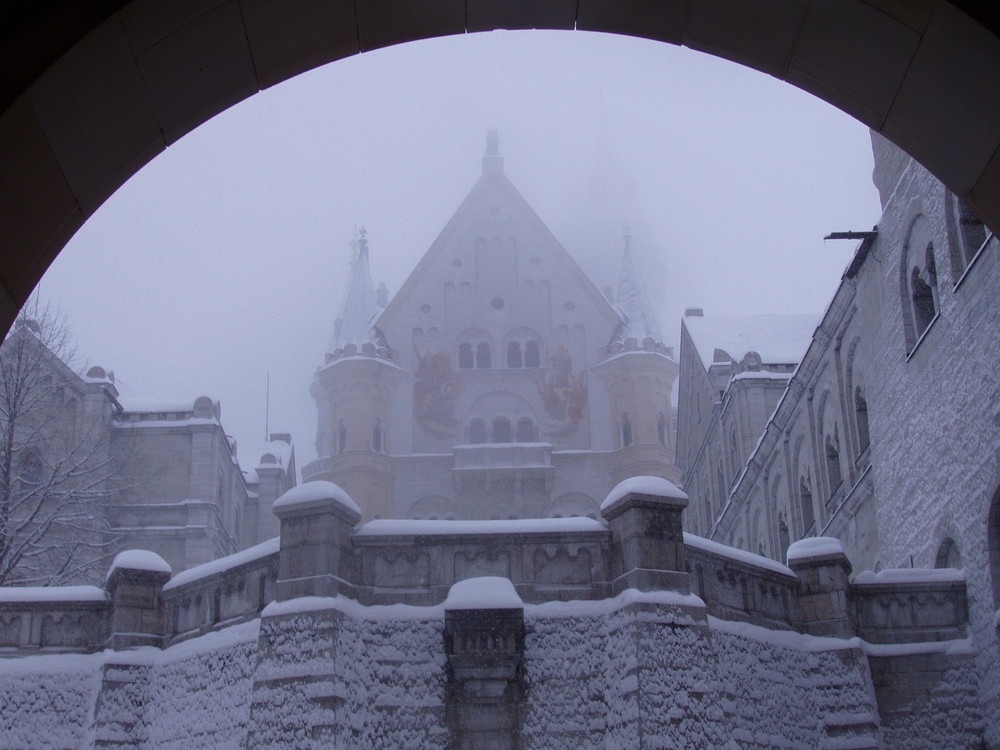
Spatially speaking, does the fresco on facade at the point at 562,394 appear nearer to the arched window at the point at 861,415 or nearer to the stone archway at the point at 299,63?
the arched window at the point at 861,415

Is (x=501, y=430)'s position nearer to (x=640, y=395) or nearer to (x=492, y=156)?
(x=640, y=395)

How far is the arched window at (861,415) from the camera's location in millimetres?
27719

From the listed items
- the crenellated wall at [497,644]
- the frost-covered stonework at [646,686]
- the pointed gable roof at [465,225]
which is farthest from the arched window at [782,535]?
the pointed gable roof at [465,225]

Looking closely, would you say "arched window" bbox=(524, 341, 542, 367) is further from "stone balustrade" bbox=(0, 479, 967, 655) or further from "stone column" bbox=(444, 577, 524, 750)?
"stone column" bbox=(444, 577, 524, 750)

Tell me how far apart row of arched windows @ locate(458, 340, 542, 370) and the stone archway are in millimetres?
56801

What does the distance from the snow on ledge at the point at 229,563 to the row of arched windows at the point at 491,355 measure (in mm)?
43900

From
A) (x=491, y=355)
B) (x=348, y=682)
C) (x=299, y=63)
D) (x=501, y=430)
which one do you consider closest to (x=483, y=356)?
(x=491, y=355)

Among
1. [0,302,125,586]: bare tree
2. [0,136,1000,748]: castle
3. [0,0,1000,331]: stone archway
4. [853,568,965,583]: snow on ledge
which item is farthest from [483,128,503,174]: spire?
[0,0,1000,331]: stone archway

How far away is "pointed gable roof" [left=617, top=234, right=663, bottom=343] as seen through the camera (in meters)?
64.1

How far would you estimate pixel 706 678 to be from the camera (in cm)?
1600

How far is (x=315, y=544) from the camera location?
52.4 ft

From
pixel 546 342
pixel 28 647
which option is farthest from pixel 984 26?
pixel 546 342

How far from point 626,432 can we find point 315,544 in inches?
1839

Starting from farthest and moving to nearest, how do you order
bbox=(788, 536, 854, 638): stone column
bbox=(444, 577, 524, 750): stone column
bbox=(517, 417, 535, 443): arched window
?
bbox=(517, 417, 535, 443): arched window, bbox=(788, 536, 854, 638): stone column, bbox=(444, 577, 524, 750): stone column
